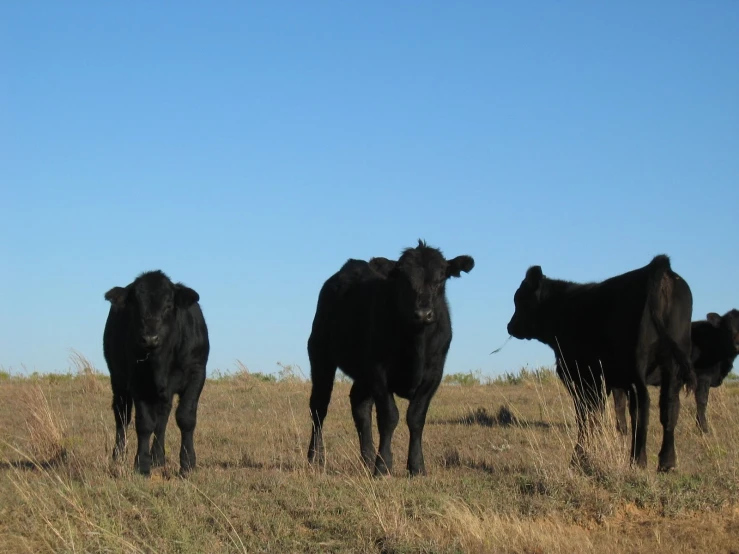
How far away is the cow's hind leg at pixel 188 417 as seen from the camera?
10945mm

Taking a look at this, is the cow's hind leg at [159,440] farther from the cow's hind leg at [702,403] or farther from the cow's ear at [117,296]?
the cow's hind leg at [702,403]

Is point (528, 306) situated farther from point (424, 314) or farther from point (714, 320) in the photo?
point (714, 320)

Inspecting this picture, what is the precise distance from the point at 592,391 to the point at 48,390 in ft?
38.0

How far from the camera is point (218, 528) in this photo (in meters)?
8.52

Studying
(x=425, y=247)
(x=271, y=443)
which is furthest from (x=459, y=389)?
(x=425, y=247)

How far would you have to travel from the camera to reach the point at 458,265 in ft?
38.1

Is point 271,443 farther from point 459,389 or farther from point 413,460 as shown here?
point 459,389

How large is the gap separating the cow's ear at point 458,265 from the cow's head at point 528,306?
265 centimetres

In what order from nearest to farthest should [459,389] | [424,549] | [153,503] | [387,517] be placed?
[424,549], [387,517], [153,503], [459,389]

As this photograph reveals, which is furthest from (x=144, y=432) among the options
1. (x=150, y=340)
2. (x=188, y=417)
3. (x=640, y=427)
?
(x=640, y=427)

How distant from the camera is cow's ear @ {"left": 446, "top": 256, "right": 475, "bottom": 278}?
11.6 metres

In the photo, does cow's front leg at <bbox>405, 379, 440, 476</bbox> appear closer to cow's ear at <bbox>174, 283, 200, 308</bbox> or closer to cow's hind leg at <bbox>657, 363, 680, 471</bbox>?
cow's hind leg at <bbox>657, 363, 680, 471</bbox>

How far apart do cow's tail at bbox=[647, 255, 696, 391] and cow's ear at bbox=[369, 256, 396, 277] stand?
2.99 meters

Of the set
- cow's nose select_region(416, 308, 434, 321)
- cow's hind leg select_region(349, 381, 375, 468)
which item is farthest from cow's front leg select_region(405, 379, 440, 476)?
cow's nose select_region(416, 308, 434, 321)
